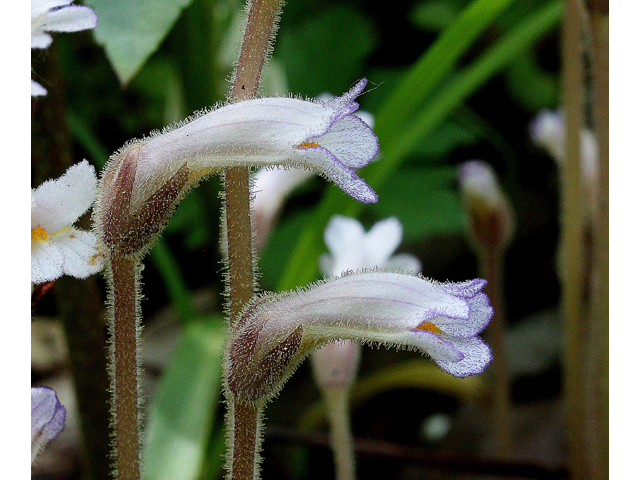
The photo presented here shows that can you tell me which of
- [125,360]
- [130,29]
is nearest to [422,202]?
[130,29]

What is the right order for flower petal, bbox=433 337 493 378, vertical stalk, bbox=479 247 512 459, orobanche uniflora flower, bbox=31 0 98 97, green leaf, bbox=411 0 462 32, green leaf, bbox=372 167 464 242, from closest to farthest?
flower petal, bbox=433 337 493 378
orobanche uniflora flower, bbox=31 0 98 97
vertical stalk, bbox=479 247 512 459
green leaf, bbox=372 167 464 242
green leaf, bbox=411 0 462 32

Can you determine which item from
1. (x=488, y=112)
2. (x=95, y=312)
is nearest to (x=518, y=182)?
(x=488, y=112)

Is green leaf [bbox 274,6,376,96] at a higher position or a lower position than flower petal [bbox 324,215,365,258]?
higher

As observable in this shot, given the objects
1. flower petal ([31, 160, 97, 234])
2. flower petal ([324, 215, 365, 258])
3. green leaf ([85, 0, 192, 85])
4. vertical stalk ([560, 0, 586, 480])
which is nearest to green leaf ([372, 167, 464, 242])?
vertical stalk ([560, 0, 586, 480])

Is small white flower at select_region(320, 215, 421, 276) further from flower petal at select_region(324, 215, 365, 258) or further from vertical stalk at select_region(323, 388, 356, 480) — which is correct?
vertical stalk at select_region(323, 388, 356, 480)

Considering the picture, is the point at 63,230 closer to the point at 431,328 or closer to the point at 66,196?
the point at 66,196

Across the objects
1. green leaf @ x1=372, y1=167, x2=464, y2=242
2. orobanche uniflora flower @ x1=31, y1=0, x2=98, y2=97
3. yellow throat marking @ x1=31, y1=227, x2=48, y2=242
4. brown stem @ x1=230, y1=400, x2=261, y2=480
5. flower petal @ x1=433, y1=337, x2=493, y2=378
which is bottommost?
brown stem @ x1=230, y1=400, x2=261, y2=480

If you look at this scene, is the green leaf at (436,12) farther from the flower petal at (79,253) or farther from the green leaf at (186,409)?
the flower petal at (79,253)
